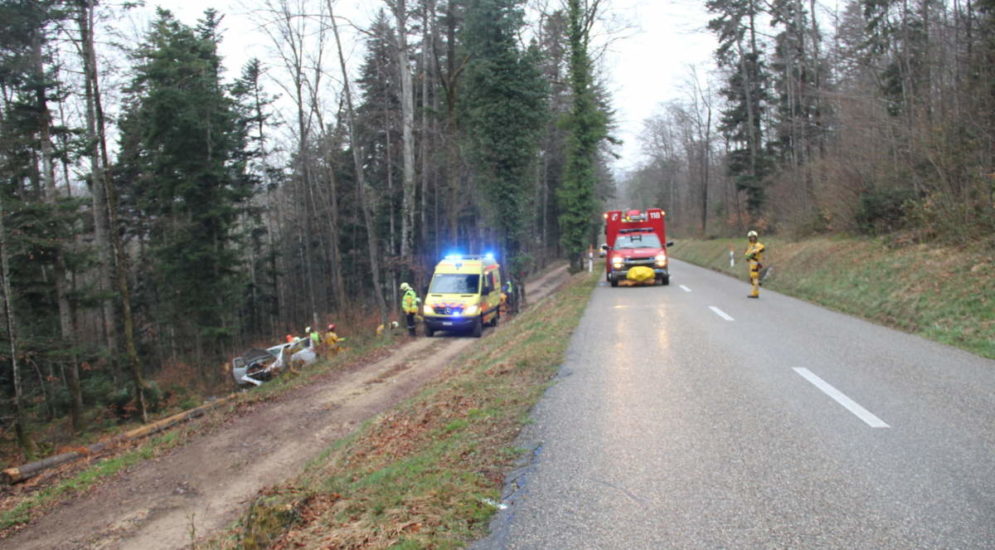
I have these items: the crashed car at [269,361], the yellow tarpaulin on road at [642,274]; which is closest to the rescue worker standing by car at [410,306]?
the crashed car at [269,361]

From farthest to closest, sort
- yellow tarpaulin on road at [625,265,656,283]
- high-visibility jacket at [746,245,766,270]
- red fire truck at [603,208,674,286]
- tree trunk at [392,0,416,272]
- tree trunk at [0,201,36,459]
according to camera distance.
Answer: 1. red fire truck at [603,208,674,286]
2. yellow tarpaulin on road at [625,265,656,283]
3. tree trunk at [392,0,416,272]
4. high-visibility jacket at [746,245,766,270]
5. tree trunk at [0,201,36,459]

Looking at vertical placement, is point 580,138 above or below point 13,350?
above

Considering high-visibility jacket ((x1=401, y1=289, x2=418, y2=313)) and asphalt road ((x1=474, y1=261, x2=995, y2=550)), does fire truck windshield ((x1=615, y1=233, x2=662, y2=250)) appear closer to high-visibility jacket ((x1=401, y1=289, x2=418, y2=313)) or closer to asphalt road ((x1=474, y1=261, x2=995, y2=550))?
high-visibility jacket ((x1=401, y1=289, x2=418, y2=313))

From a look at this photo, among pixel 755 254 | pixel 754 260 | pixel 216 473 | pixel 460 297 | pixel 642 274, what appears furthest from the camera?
pixel 642 274

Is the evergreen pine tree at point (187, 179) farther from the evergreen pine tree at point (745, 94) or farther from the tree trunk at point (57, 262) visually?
the evergreen pine tree at point (745, 94)

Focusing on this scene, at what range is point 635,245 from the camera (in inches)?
917

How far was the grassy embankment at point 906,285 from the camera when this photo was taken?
35.0 feet

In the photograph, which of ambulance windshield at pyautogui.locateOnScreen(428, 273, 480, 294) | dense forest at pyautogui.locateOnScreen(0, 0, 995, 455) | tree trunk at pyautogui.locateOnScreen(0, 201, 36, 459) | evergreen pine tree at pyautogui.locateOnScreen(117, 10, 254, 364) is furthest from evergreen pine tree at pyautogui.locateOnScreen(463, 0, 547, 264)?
tree trunk at pyautogui.locateOnScreen(0, 201, 36, 459)

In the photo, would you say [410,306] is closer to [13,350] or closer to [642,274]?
[642,274]

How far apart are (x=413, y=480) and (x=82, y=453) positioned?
1025 centimetres

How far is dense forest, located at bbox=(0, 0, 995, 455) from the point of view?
1627cm

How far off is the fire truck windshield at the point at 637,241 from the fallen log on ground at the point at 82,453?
15201mm

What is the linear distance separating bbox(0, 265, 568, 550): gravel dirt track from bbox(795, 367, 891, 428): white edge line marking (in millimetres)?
7282

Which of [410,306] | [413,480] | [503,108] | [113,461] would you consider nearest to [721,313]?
[410,306]
